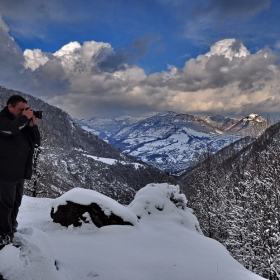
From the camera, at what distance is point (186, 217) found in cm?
1267

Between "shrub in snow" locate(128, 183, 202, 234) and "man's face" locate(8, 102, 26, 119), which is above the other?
"man's face" locate(8, 102, 26, 119)

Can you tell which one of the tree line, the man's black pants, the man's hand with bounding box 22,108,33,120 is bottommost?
the tree line

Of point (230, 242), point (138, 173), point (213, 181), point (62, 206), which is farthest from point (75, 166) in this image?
Result: point (62, 206)

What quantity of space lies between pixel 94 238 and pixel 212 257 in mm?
3231

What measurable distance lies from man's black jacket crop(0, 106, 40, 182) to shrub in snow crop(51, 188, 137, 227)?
404 cm

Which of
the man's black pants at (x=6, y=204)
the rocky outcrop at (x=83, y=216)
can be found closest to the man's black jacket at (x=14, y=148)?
the man's black pants at (x=6, y=204)

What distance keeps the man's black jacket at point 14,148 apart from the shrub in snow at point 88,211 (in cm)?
404

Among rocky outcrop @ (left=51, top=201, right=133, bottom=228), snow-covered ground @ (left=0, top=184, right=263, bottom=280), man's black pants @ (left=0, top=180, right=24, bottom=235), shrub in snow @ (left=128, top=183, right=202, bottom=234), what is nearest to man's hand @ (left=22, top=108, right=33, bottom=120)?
man's black pants @ (left=0, top=180, right=24, bottom=235)

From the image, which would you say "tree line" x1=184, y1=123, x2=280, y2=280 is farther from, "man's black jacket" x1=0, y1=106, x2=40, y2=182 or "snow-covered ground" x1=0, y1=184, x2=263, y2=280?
"man's black jacket" x1=0, y1=106, x2=40, y2=182

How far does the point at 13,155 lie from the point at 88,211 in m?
4.54

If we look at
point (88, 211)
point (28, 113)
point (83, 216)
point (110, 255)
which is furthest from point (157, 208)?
point (28, 113)

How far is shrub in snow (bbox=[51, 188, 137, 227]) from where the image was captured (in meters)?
8.12

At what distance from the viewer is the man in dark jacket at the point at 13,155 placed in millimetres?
4238

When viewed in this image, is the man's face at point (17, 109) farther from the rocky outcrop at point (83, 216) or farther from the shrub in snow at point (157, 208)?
the shrub in snow at point (157, 208)
